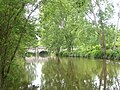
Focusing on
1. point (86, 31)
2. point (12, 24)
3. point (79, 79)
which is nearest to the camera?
point (12, 24)

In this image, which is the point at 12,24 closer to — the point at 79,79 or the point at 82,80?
the point at 82,80

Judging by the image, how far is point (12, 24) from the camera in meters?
11.8

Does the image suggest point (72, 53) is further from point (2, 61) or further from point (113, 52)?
point (2, 61)

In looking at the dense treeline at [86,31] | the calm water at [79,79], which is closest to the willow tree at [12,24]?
the calm water at [79,79]

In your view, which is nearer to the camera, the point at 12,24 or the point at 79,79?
the point at 12,24

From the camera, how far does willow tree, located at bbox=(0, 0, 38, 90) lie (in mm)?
11164

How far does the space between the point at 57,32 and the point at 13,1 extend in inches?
2052

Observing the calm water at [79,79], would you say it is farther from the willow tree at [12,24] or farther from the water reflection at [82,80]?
the willow tree at [12,24]

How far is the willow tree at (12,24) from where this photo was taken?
11164mm

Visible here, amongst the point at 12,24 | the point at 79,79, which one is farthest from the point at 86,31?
the point at 12,24

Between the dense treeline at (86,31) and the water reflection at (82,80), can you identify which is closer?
the water reflection at (82,80)

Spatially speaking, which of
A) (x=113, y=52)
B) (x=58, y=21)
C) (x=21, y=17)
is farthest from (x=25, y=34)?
(x=58, y=21)

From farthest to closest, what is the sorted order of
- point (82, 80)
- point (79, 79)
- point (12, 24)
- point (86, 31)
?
point (86, 31), point (79, 79), point (82, 80), point (12, 24)

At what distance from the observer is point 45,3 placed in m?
12.4
